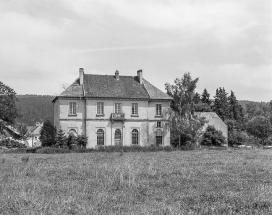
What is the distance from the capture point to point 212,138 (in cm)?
6375

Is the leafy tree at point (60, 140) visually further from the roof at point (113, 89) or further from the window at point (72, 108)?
the roof at point (113, 89)

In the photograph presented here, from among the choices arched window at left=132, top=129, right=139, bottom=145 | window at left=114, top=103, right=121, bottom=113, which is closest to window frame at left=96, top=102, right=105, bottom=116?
window at left=114, top=103, right=121, bottom=113

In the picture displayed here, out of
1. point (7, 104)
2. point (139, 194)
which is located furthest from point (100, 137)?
point (139, 194)

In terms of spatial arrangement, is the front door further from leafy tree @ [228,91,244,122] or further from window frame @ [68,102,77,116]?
leafy tree @ [228,91,244,122]

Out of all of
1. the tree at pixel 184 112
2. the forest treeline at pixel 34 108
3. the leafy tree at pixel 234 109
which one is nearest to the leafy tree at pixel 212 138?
the tree at pixel 184 112

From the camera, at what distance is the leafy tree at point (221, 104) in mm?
85500

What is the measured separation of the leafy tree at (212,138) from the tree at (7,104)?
30.5 metres

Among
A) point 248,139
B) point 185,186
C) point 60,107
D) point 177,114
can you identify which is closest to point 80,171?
point 185,186

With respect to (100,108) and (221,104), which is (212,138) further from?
(221,104)

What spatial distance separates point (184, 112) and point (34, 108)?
131731 mm

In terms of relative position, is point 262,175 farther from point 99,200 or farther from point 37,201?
point 37,201

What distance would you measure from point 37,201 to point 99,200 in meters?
1.60

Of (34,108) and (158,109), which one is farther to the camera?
(34,108)

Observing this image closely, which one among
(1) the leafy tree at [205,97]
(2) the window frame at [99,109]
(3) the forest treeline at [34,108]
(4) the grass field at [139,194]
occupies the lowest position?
(4) the grass field at [139,194]
